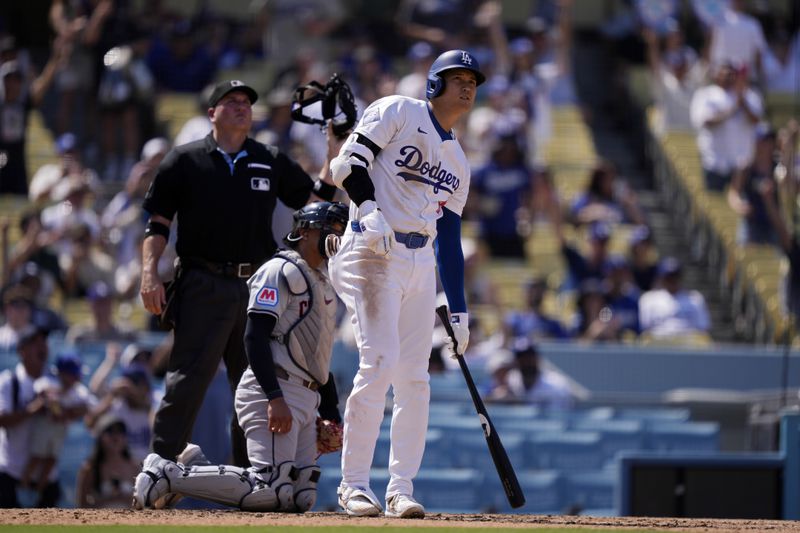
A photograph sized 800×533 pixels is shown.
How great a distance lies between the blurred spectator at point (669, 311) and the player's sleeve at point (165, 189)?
280 inches

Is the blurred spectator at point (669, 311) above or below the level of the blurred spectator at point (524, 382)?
above

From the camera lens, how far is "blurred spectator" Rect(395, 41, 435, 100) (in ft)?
51.1

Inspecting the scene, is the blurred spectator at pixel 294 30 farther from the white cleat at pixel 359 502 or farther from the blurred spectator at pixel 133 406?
the white cleat at pixel 359 502

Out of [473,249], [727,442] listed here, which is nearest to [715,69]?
[473,249]

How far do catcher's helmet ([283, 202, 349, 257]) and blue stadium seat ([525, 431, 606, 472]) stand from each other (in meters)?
4.37

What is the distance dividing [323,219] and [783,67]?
1230cm

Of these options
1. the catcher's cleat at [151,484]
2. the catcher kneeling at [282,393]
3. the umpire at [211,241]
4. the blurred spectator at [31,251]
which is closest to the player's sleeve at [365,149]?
the catcher kneeling at [282,393]

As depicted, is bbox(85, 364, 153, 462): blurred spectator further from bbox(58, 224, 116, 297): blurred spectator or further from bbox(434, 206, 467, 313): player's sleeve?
bbox(434, 206, 467, 313): player's sleeve

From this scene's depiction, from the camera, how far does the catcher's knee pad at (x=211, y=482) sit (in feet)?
21.7

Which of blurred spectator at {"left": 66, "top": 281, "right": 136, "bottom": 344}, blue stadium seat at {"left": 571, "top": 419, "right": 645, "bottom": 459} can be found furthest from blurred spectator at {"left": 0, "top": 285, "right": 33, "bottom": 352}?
blue stadium seat at {"left": 571, "top": 419, "right": 645, "bottom": 459}

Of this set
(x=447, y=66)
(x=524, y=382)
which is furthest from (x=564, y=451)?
(x=447, y=66)

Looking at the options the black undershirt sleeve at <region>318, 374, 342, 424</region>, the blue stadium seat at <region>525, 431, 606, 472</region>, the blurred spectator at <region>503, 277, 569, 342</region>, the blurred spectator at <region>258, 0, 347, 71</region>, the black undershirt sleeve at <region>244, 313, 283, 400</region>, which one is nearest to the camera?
the black undershirt sleeve at <region>244, 313, 283, 400</region>

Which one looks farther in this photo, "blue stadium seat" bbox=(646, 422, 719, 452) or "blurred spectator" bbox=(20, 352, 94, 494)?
"blue stadium seat" bbox=(646, 422, 719, 452)

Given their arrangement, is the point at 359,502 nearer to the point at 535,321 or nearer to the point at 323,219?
the point at 323,219
